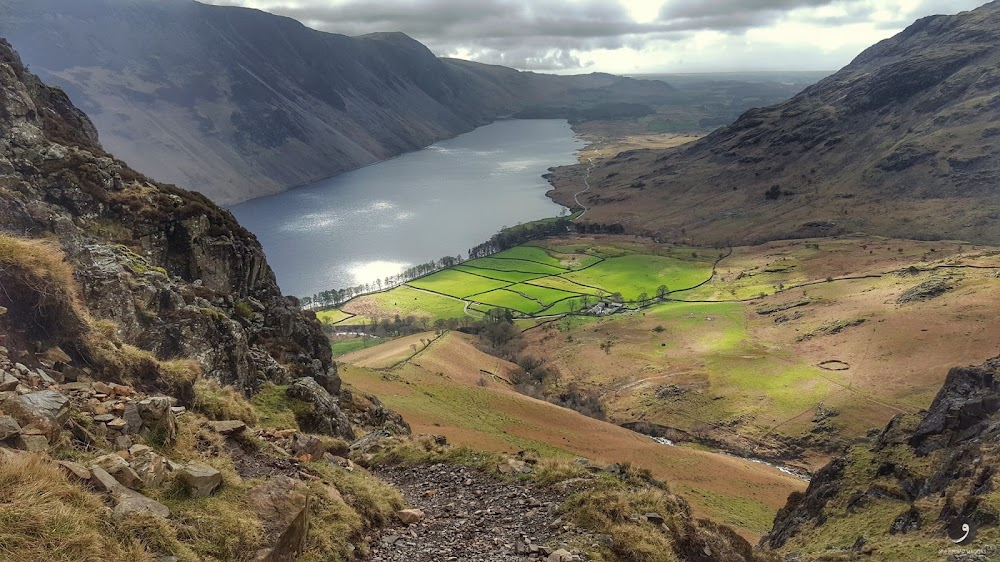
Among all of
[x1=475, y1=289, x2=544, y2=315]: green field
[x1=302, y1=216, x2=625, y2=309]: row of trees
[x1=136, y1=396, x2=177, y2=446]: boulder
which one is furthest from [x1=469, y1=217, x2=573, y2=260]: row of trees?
[x1=136, y1=396, x2=177, y2=446]: boulder

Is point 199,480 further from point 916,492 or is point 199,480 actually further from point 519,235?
point 519,235

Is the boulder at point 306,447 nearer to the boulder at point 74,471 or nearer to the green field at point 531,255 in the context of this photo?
the boulder at point 74,471

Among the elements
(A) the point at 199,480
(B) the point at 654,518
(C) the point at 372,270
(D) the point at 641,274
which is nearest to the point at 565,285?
(D) the point at 641,274

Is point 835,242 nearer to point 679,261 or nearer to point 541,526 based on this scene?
point 679,261

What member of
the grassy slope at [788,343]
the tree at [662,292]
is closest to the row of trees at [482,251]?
the grassy slope at [788,343]

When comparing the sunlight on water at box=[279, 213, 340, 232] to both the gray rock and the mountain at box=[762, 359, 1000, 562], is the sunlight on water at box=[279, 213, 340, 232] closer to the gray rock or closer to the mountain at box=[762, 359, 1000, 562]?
the mountain at box=[762, 359, 1000, 562]

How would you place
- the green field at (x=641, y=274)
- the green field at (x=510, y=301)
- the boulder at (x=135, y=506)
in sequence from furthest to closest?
the green field at (x=641, y=274), the green field at (x=510, y=301), the boulder at (x=135, y=506)
